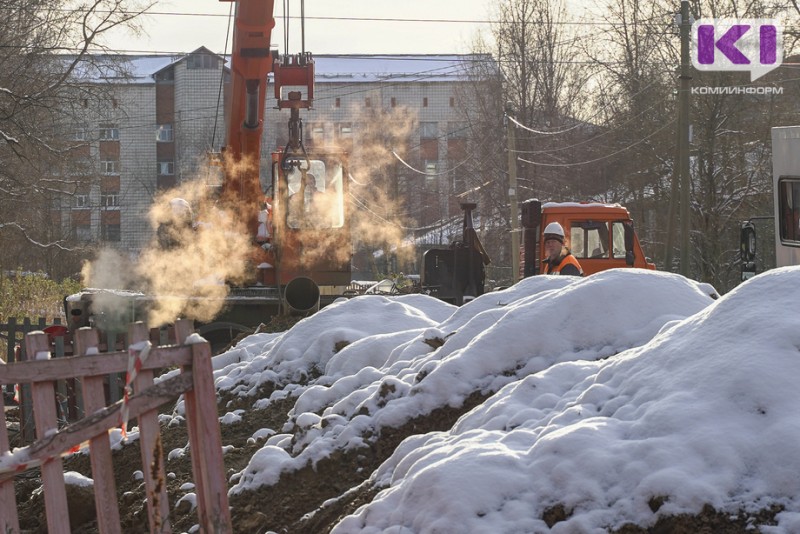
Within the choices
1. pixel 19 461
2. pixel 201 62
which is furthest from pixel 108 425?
pixel 201 62

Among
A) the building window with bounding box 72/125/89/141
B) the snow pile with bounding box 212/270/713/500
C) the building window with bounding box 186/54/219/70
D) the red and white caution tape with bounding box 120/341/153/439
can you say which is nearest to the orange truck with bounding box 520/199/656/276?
the snow pile with bounding box 212/270/713/500

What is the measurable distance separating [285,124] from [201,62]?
39.2 ft

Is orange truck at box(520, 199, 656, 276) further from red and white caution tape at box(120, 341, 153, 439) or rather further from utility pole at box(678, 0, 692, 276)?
red and white caution tape at box(120, 341, 153, 439)

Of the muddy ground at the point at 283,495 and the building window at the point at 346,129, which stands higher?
the building window at the point at 346,129

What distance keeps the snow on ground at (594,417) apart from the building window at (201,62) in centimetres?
7675

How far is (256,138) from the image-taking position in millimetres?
18359

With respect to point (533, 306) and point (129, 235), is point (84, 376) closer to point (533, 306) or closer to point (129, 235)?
point (533, 306)

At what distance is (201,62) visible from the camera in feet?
275

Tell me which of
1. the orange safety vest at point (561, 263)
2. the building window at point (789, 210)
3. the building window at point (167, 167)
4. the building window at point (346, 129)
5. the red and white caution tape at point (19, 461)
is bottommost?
the red and white caution tape at point (19, 461)

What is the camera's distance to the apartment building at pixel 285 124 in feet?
248

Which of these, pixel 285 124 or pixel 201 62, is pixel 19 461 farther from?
pixel 201 62

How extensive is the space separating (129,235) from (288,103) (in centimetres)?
6056

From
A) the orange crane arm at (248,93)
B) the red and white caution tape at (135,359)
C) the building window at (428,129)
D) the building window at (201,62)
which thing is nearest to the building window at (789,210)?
the orange crane arm at (248,93)

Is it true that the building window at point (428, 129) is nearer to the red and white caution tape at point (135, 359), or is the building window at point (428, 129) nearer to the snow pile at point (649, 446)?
the snow pile at point (649, 446)
